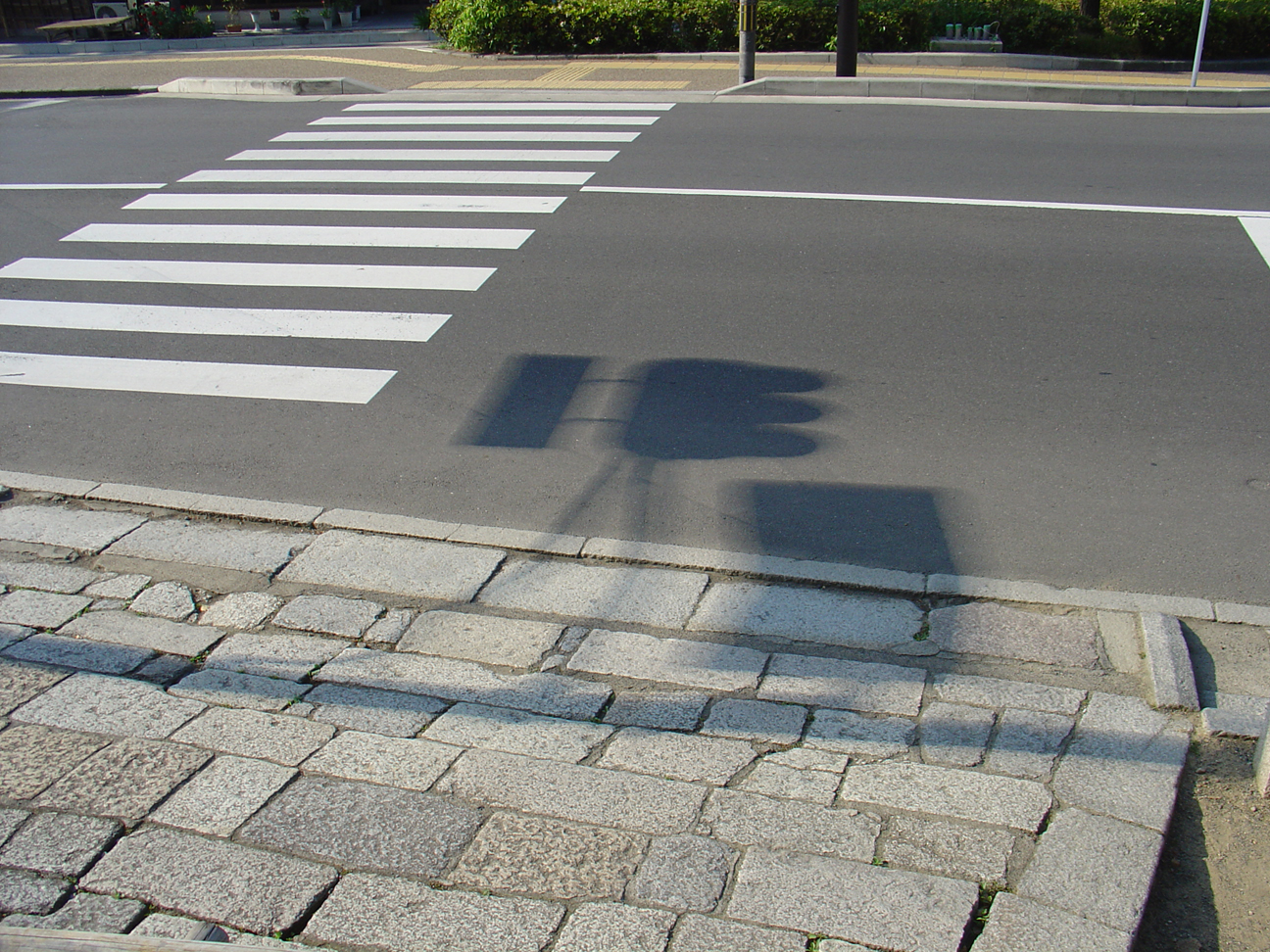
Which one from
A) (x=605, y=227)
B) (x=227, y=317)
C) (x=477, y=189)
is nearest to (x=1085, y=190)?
(x=605, y=227)

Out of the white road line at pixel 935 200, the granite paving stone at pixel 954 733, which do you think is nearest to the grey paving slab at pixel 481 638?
the granite paving stone at pixel 954 733

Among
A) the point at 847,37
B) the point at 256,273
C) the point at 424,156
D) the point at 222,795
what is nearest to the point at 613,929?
the point at 222,795

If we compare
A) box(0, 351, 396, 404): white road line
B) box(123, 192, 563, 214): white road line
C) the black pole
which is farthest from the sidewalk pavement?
the black pole

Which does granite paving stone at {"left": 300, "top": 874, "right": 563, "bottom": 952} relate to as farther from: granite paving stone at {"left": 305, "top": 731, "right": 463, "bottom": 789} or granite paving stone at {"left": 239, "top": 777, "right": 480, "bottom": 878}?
granite paving stone at {"left": 305, "top": 731, "right": 463, "bottom": 789}

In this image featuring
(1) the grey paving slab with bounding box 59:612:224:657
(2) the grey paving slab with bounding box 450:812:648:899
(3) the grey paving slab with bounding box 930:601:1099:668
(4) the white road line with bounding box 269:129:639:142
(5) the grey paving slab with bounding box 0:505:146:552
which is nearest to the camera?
(2) the grey paving slab with bounding box 450:812:648:899

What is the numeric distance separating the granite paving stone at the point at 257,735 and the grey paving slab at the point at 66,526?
2060mm

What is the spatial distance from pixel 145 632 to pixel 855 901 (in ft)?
10.9

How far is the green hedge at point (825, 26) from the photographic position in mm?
19344

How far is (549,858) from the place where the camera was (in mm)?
3182

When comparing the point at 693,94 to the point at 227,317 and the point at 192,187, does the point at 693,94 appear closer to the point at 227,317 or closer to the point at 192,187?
the point at 192,187

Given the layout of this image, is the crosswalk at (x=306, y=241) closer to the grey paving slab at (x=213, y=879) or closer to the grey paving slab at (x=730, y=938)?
the grey paving slab at (x=213, y=879)

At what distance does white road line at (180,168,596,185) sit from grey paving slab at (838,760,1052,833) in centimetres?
907

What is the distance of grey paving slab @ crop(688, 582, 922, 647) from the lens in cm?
455

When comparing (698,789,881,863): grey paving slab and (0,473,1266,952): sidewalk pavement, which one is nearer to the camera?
(0,473,1266,952): sidewalk pavement
